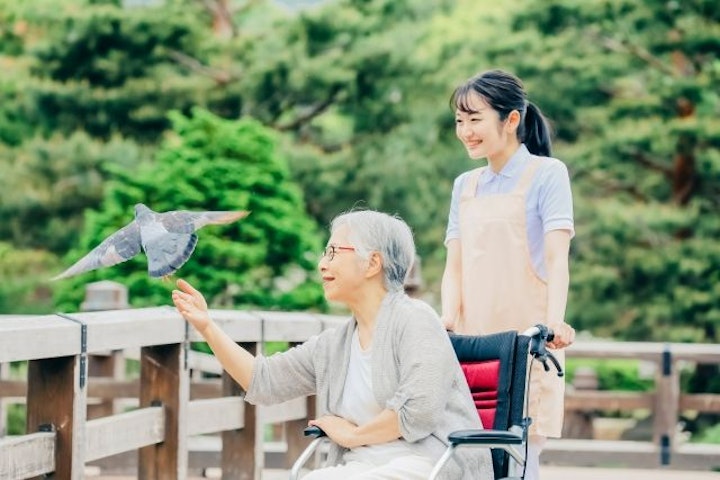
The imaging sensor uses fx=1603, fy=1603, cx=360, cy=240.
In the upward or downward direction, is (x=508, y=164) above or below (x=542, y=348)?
above

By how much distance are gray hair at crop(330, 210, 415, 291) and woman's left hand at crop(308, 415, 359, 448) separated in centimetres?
35

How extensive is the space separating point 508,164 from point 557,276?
346mm

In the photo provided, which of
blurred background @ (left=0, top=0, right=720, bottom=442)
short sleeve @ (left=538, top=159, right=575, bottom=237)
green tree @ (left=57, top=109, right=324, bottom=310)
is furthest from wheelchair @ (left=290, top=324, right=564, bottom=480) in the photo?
blurred background @ (left=0, top=0, right=720, bottom=442)

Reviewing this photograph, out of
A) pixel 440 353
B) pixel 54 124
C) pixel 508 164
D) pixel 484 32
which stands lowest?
pixel 440 353

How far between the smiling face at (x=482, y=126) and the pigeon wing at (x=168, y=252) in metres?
1.26

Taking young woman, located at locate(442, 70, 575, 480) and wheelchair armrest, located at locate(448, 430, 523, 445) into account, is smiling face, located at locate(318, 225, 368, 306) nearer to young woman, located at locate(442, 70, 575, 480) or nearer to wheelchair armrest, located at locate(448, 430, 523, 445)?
wheelchair armrest, located at locate(448, 430, 523, 445)

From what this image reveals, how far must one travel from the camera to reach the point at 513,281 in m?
4.33

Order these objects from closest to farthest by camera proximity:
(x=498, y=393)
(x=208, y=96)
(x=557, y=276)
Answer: (x=498, y=393) < (x=557, y=276) < (x=208, y=96)

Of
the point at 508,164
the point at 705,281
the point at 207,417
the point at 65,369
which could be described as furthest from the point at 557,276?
the point at 705,281

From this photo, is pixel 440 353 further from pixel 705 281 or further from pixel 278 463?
pixel 705 281

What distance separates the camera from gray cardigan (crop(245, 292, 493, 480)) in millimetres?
3699

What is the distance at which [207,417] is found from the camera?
6250 mm

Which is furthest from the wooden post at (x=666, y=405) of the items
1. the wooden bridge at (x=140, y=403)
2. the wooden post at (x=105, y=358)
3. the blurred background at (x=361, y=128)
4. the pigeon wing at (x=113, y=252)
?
the pigeon wing at (x=113, y=252)

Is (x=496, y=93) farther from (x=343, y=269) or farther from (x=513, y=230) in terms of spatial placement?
(x=343, y=269)
